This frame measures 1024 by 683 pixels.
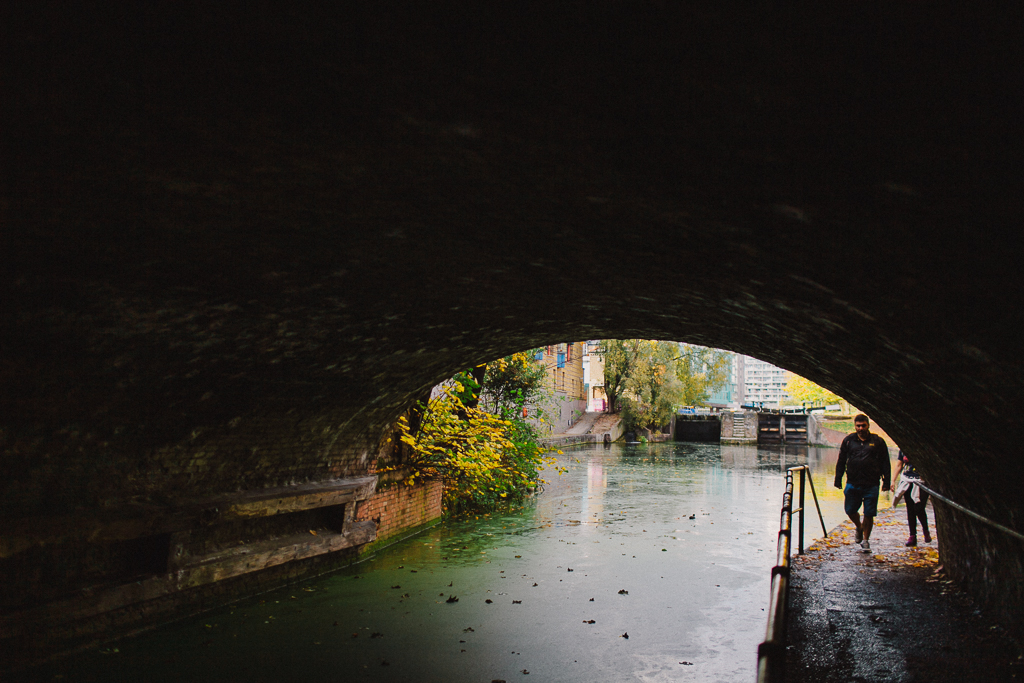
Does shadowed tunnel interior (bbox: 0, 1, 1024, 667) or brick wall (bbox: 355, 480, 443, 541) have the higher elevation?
shadowed tunnel interior (bbox: 0, 1, 1024, 667)

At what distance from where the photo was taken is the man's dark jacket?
28.7 feet

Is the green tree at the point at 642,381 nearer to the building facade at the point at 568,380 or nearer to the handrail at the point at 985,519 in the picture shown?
the building facade at the point at 568,380

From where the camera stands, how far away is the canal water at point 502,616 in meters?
6.05

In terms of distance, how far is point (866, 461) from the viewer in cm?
879

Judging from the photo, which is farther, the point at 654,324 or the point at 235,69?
the point at 654,324

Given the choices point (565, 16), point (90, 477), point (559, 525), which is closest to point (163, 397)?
point (90, 477)

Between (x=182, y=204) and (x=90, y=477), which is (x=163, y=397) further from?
(x=182, y=204)

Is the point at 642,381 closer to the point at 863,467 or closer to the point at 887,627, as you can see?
the point at 863,467

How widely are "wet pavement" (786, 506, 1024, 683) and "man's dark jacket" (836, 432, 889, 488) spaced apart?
1026 mm

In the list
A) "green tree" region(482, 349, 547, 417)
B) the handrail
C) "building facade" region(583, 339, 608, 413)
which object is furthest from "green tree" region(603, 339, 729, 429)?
the handrail

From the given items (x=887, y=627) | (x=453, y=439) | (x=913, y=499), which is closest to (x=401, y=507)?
(x=453, y=439)

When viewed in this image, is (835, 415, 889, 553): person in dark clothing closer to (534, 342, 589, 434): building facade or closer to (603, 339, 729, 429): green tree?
(534, 342, 589, 434): building facade

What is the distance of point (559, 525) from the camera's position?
518 inches

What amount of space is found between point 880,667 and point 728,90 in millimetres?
5058
